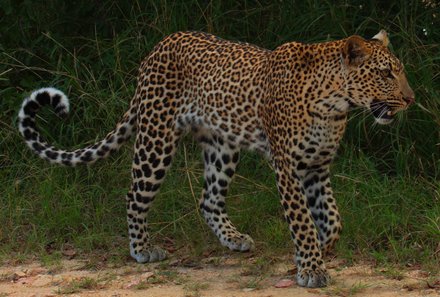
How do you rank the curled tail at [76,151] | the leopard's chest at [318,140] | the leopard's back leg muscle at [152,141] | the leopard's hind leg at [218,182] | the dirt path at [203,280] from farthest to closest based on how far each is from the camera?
the leopard's hind leg at [218,182]
the curled tail at [76,151]
the leopard's back leg muscle at [152,141]
the leopard's chest at [318,140]
the dirt path at [203,280]

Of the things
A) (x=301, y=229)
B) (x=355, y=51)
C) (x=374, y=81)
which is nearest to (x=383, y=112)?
(x=374, y=81)

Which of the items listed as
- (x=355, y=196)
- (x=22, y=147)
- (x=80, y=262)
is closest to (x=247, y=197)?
(x=355, y=196)

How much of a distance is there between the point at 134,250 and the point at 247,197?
3.03 feet

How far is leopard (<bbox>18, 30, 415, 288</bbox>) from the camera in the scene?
6.42 metres

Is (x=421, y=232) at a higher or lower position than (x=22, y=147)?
lower

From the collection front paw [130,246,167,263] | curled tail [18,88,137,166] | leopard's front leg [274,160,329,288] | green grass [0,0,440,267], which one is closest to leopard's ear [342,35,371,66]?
leopard's front leg [274,160,329,288]

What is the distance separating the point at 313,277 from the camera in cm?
637

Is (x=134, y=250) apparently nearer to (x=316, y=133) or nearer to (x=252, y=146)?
(x=252, y=146)

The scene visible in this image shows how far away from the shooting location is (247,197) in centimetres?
766

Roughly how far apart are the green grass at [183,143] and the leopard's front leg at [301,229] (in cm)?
51

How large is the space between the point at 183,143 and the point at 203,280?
1752 mm

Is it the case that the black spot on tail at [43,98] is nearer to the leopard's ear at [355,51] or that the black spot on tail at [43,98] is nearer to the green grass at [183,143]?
the green grass at [183,143]

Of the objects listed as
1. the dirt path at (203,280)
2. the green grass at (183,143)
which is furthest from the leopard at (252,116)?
the green grass at (183,143)

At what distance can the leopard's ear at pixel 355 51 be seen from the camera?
6.36 meters
